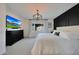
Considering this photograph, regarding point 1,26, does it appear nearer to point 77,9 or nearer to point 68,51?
point 68,51

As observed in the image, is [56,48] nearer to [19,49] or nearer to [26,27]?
[19,49]

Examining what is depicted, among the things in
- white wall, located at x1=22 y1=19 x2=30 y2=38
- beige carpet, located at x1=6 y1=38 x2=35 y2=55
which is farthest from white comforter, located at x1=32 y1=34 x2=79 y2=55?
white wall, located at x1=22 y1=19 x2=30 y2=38

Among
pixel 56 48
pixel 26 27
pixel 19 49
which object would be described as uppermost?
pixel 26 27

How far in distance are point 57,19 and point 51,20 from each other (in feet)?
1.24

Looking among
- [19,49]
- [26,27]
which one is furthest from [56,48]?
[26,27]

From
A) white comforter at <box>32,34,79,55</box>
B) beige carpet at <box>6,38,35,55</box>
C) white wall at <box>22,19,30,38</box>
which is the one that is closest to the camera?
white comforter at <box>32,34,79,55</box>

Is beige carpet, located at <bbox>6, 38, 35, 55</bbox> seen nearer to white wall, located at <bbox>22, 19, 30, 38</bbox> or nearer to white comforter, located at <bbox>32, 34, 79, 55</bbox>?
white comforter, located at <bbox>32, 34, 79, 55</bbox>

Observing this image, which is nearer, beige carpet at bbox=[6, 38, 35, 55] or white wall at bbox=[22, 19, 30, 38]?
beige carpet at bbox=[6, 38, 35, 55]

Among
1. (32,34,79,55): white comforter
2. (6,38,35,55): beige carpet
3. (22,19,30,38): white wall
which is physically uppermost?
(22,19,30,38): white wall

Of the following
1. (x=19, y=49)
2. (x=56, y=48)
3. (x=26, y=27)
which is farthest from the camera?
(x=26, y=27)

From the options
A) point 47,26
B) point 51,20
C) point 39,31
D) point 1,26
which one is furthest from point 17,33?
point 1,26

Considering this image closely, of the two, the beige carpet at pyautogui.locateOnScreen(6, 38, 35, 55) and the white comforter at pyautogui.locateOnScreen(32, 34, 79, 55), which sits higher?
the white comforter at pyautogui.locateOnScreen(32, 34, 79, 55)

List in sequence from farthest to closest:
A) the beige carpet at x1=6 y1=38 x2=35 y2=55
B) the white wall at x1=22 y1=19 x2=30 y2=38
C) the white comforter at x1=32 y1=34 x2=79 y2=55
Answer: the white wall at x1=22 y1=19 x2=30 y2=38 < the beige carpet at x1=6 y1=38 x2=35 y2=55 < the white comforter at x1=32 y1=34 x2=79 y2=55

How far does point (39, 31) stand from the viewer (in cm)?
515
